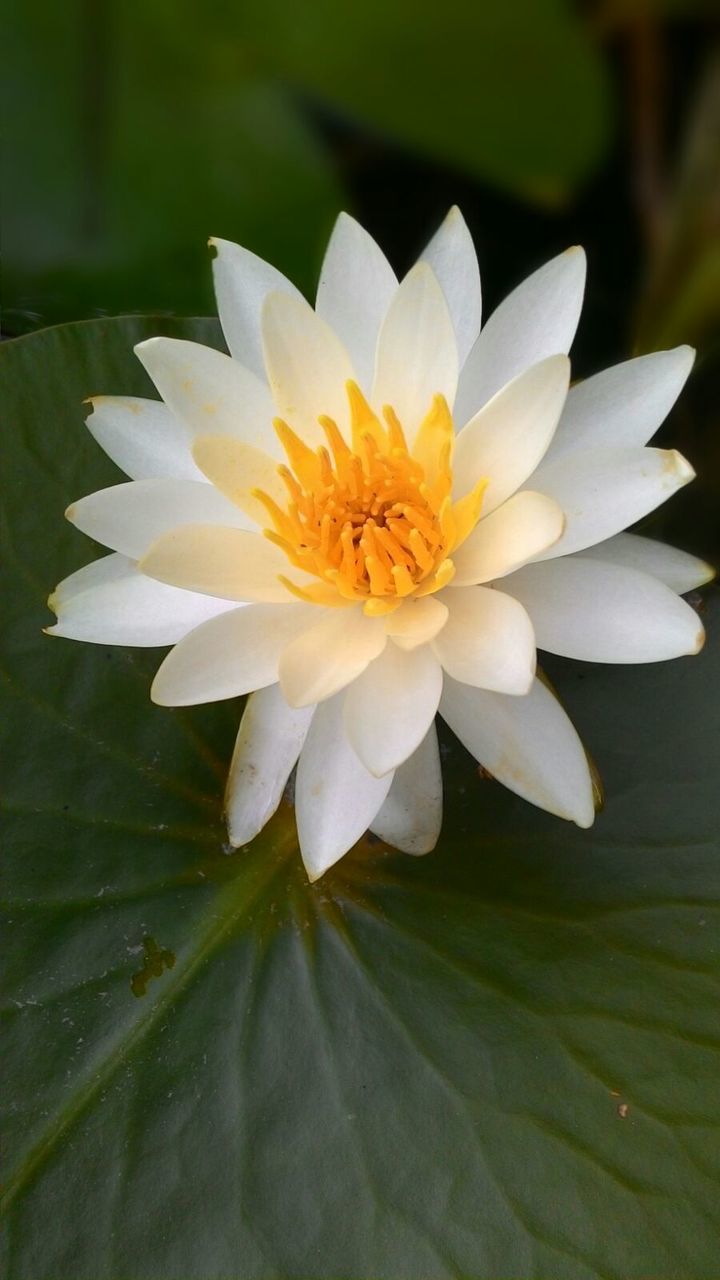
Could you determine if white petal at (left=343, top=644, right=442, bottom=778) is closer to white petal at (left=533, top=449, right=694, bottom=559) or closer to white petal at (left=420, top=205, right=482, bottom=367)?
white petal at (left=533, top=449, right=694, bottom=559)

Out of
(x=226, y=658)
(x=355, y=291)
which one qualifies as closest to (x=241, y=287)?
(x=355, y=291)

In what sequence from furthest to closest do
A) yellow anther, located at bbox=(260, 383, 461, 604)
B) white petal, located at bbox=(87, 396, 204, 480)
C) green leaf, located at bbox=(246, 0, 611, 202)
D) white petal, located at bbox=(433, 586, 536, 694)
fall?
green leaf, located at bbox=(246, 0, 611, 202), white petal, located at bbox=(87, 396, 204, 480), yellow anther, located at bbox=(260, 383, 461, 604), white petal, located at bbox=(433, 586, 536, 694)

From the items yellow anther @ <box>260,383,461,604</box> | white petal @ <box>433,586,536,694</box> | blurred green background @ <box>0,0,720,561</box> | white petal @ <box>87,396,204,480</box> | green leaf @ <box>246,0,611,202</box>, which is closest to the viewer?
white petal @ <box>433,586,536,694</box>

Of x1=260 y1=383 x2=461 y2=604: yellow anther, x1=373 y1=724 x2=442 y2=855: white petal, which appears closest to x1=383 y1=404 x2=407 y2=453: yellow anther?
x1=260 y1=383 x2=461 y2=604: yellow anther

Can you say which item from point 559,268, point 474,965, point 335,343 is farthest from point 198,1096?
point 559,268

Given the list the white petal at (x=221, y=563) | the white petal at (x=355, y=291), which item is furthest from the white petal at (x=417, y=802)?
the white petal at (x=355, y=291)

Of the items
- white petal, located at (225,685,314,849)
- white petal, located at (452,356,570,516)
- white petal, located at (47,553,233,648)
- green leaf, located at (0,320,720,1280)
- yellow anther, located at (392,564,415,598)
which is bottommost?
green leaf, located at (0,320,720,1280)

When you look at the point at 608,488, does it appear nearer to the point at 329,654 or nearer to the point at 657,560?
the point at 657,560

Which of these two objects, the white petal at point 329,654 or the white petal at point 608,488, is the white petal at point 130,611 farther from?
the white petal at point 608,488
